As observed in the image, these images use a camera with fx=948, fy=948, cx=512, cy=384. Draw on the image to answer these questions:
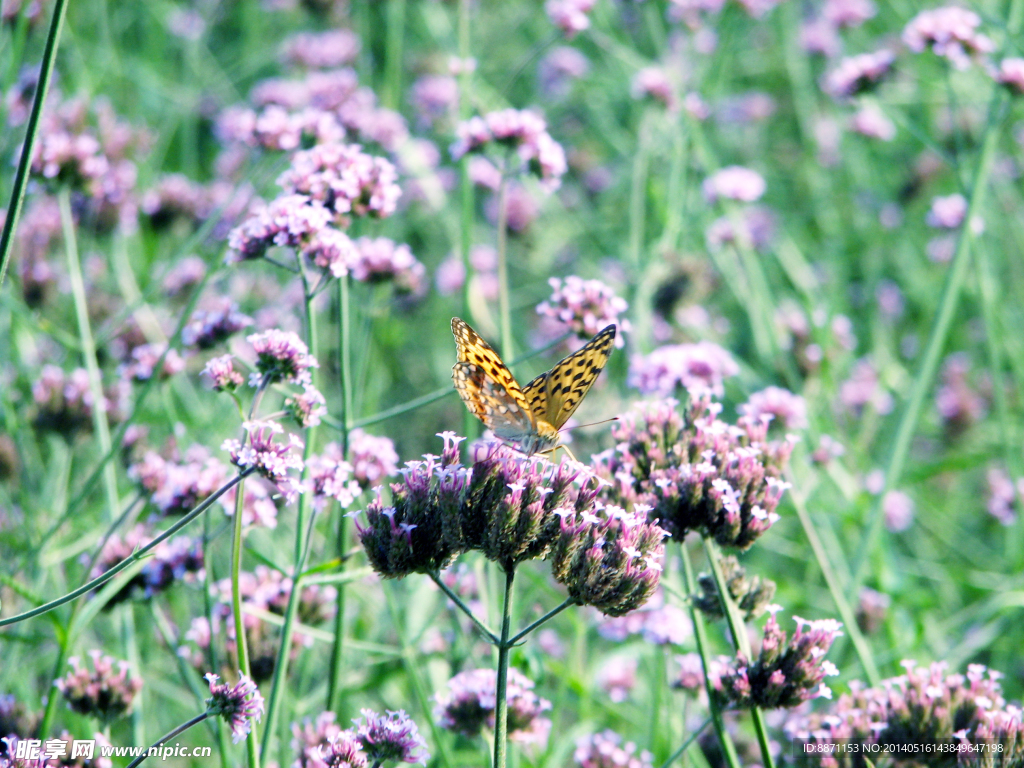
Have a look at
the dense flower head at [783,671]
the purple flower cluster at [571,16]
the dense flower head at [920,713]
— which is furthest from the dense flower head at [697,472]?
the purple flower cluster at [571,16]

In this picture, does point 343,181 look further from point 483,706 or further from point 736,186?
point 736,186

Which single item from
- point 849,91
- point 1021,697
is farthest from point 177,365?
point 1021,697

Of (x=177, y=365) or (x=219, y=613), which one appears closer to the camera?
(x=219, y=613)

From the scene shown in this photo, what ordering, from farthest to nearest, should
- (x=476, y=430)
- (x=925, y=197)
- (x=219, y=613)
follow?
(x=925, y=197)
(x=476, y=430)
(x=219, y=613)

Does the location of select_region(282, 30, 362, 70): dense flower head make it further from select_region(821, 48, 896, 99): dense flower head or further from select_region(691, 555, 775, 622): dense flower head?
select_region(691, 555, 775, 622): dense flower head

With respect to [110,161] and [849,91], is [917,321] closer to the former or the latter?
[849,91]

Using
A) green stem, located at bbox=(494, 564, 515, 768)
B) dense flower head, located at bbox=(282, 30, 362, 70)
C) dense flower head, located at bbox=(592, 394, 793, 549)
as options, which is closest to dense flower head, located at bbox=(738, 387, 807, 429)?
dense flower head, located at bbox=(592, 394, 793, 549)

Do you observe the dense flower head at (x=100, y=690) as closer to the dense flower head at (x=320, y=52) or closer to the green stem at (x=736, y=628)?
the green stem at (x=736, y=628)
